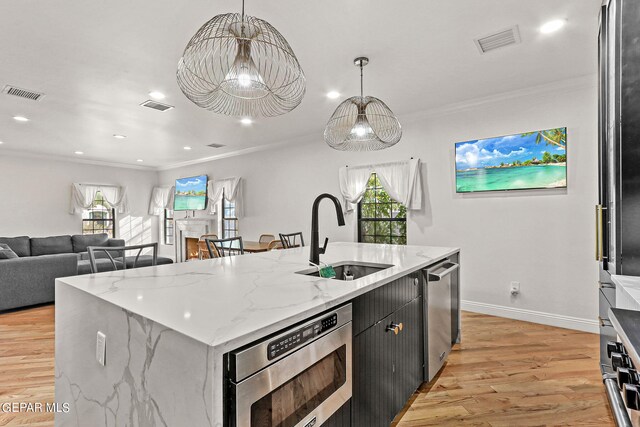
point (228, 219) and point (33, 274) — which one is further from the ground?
point (228, 219)

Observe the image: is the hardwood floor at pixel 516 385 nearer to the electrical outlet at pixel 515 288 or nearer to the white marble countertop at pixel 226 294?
the electrical outlet at pixel 515 288

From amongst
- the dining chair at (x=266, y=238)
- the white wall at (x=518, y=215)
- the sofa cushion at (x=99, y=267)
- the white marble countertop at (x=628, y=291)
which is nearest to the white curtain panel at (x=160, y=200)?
the dining chair at (x=266, y=238)

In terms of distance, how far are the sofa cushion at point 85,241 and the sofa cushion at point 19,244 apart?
706mm

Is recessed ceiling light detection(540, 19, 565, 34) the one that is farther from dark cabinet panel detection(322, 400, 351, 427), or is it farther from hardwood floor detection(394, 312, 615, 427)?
dark cabinet panel detection(322, 400, 351, 427)

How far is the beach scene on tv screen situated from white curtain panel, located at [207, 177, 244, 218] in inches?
172

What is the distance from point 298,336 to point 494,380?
201cm

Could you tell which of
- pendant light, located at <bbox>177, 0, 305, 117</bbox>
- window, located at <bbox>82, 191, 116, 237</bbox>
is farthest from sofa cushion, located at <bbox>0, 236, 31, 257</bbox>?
pendant light, located at <bbox>177, 0, 305, 117</bbox>

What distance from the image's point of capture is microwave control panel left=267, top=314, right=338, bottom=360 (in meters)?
0.98

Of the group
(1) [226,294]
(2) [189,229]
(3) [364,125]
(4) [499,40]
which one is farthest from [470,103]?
(2) [189,229]

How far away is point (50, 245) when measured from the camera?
631cm

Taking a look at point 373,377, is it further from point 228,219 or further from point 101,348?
point 228,219

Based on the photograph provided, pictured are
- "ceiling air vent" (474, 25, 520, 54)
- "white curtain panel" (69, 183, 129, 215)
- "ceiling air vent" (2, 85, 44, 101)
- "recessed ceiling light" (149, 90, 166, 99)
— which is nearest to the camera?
"ceiling air vent" (474, 25, 520, 54)

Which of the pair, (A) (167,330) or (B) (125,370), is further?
(B) (125,370)

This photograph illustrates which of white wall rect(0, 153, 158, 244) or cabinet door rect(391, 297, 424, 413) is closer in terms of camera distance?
cabinet door rect(391, 297, 424, 413)
